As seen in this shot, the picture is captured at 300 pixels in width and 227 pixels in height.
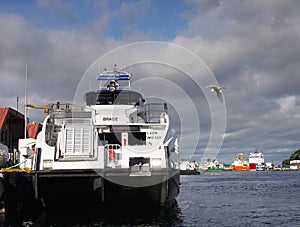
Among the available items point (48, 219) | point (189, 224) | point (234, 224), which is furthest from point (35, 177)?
point (234, 224)

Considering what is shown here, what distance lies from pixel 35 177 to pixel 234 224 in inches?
353

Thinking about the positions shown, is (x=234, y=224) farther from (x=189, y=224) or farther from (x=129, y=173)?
(x=129, y=173)

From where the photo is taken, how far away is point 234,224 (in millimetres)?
16562

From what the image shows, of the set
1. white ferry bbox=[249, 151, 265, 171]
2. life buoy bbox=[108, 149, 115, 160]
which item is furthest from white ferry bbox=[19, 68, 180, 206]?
white ferry bbox=[249, 151, 265, 171]

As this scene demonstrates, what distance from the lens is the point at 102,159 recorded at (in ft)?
58.0

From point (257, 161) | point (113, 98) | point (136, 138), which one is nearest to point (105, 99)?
point (113, 98)

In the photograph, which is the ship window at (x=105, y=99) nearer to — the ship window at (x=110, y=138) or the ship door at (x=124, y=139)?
the ship window at (x=110, y=138)

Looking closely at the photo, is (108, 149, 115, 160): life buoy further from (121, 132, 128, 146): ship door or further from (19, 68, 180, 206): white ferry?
(121, 132, 128, 146): ship door

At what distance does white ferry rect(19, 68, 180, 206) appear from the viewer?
17172 millimetres

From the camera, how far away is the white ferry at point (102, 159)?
17.2 meters

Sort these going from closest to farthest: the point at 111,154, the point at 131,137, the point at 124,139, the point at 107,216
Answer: the point at 107,216
the point at 111,154
the point at 124,139
the point at 131,137

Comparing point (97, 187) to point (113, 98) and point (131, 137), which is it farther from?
point (113, 98)

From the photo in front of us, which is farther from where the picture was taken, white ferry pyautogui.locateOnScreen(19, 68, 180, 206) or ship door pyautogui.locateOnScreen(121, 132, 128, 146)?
ship door pyautogui.locateOnScreen(121, 132, 128, 146)

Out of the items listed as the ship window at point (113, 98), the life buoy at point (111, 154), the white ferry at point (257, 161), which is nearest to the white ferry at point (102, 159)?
the life buoy at point (111, 154)
